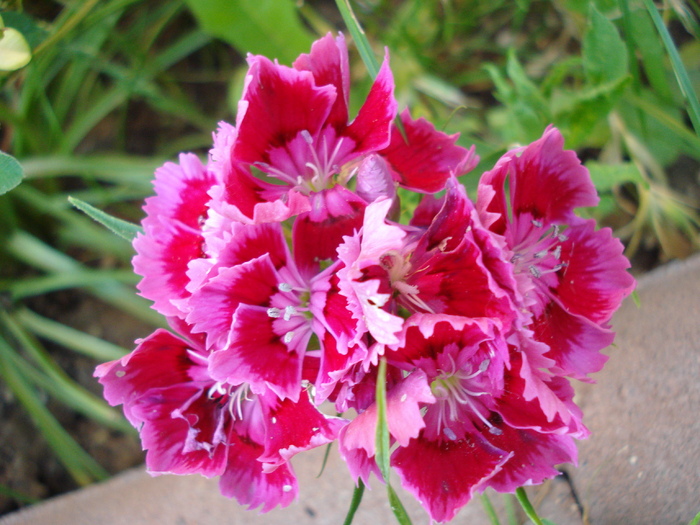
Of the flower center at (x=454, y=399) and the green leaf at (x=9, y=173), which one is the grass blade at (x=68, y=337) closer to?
the green leaf at (x=9, y=173)

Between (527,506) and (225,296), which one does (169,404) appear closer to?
(225,296)

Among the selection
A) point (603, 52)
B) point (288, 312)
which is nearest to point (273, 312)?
point (288, 312)

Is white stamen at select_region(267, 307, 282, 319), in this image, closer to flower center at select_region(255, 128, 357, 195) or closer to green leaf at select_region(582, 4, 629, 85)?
flower center at select_region(255, 128, 357, 195)

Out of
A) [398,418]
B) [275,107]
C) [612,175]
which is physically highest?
[275,107]

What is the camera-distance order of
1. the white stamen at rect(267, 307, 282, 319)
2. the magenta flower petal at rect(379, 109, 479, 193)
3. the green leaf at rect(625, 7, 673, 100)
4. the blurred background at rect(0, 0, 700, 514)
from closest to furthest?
the white stamen at rect(267, 307, 282, 319), the magenta flower petal at rect(379, 109, 479, 193), the green leaf at rect(625, 7, 673, 100), the blurred background at rect(0, 0, 700, 514)

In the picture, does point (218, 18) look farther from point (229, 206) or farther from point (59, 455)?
point (59, 455)

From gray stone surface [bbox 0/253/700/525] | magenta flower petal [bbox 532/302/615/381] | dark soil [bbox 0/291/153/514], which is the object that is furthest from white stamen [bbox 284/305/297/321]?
dark soil [bbox 0/291/153/514]
